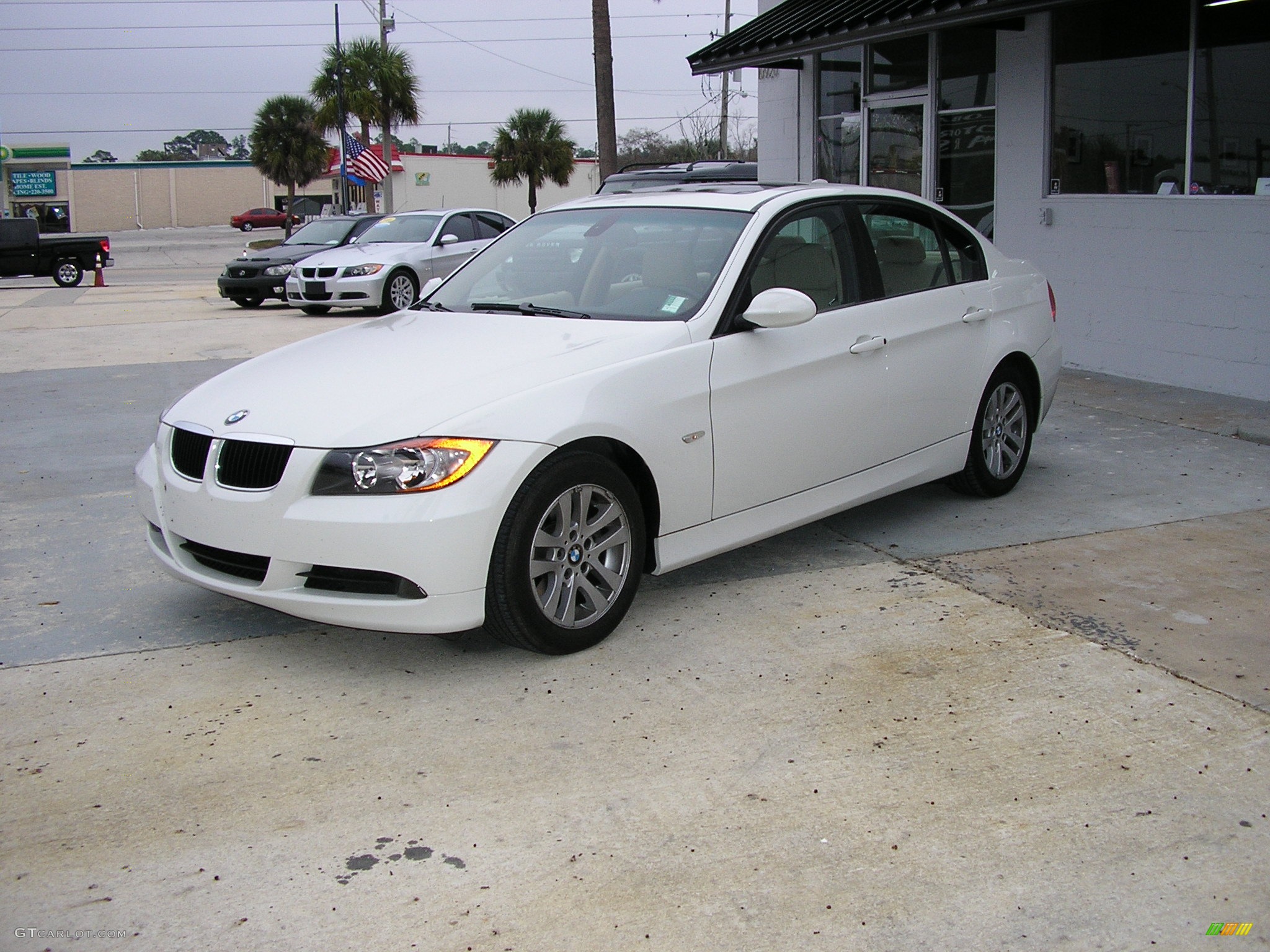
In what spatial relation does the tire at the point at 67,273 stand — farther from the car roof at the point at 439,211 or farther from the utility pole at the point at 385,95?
the utility pole at the point at 385,95

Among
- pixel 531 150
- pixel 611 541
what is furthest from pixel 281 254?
pixel 531 150

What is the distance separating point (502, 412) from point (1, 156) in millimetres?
87796

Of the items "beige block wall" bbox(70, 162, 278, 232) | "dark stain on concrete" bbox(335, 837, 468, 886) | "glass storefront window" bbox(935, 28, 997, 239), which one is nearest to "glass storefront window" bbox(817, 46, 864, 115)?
"glass storefront window" bbox(935, 28, 997, 239)

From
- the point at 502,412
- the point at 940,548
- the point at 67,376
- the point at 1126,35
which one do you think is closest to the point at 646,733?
the point at 502,412

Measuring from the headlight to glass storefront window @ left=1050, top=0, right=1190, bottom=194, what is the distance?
777 cm

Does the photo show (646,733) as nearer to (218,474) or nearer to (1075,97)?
(218,474)

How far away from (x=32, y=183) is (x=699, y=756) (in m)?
93.6

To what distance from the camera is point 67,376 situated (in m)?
11.5

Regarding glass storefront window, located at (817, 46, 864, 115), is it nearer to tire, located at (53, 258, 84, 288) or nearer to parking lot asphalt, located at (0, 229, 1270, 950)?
parking lot asphalt, located at (0, 229, 1270, 950)

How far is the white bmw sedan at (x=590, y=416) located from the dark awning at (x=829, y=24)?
4715 mm

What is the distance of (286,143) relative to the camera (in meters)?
60.8

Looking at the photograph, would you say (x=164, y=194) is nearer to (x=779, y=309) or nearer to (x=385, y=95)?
(x=385, y=95)

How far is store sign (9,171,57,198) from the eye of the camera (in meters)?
84.6

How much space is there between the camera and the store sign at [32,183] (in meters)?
84.6
